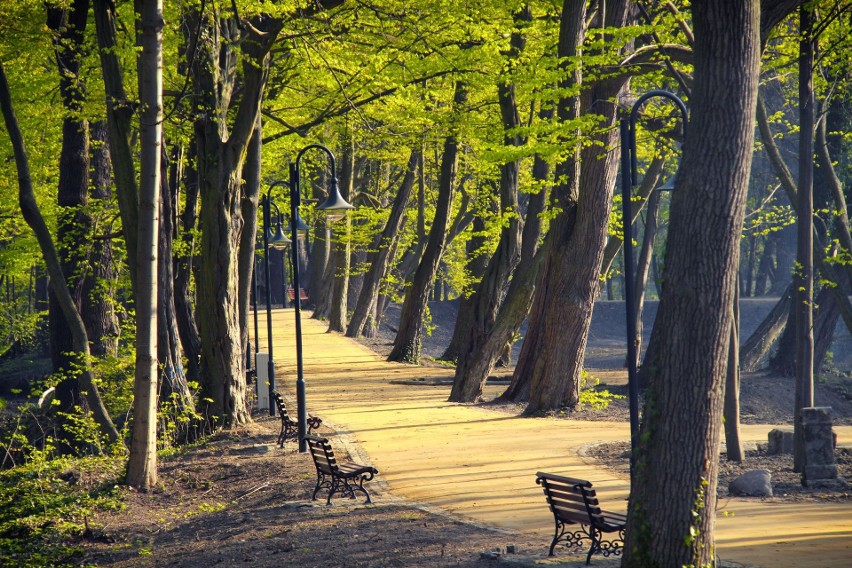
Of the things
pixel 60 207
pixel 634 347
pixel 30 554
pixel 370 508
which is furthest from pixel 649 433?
pixel 60 207

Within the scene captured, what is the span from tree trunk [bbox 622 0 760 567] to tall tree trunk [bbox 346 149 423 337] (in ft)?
73.3

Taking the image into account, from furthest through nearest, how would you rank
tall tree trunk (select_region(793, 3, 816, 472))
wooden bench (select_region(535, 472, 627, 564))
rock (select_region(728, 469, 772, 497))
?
tall tree trunk (select_region(793, 3, 816, 472)) < rock (select_region(728, 469, 772, 497)) < wooden bench (select_region(535, 472, 627, 564))

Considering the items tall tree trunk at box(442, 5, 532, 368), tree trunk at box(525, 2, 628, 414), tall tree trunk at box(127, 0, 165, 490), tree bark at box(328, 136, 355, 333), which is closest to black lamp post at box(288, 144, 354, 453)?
tall tree trunk at box(127, 0, 165, 490)

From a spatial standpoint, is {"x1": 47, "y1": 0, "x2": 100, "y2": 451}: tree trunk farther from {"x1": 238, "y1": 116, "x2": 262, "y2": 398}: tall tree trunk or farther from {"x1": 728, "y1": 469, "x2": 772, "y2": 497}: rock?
{"x1": 728, "y1": 469, "x2": 772, "y2": 497}: rock

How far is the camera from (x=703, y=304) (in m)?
6.49

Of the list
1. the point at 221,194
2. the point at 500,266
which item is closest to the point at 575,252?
the point at 500,266

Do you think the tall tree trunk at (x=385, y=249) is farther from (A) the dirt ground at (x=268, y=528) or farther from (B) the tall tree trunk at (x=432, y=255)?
(A) the dirt ground at (x=268, y=528)

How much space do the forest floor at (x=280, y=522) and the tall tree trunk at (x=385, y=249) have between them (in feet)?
50.8

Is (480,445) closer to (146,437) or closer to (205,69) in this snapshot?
(146,437)

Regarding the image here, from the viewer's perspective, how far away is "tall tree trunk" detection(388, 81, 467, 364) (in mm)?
23091

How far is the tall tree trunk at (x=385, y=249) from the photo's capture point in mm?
30359

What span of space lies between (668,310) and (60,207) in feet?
45.6

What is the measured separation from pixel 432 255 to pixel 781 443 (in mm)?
12924

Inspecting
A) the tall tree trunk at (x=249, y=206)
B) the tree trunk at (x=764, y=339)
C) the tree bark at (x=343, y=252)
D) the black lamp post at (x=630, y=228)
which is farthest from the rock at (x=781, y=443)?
the tree bark at (x=343, y=252)
